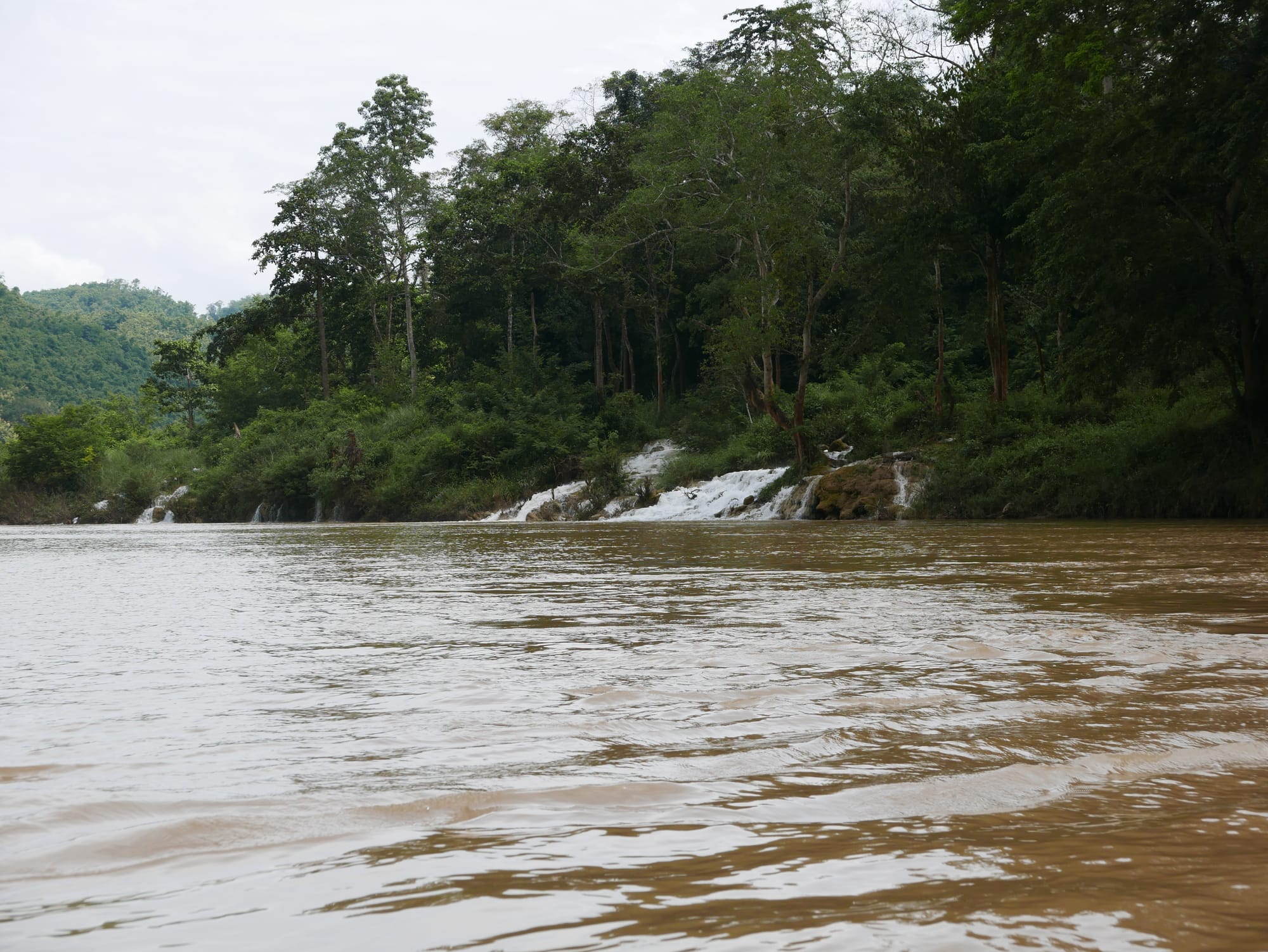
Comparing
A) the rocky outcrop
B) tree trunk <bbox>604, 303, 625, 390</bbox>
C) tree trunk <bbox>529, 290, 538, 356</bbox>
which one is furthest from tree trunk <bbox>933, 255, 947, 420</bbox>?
tree trunk <bbox>529, 290, 538, 356</bbox>

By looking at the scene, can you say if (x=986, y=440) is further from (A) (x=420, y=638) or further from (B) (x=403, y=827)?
(B) (x=403, y=827)

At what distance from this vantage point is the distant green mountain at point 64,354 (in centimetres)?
9269

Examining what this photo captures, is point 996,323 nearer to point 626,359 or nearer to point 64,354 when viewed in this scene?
point 626,359

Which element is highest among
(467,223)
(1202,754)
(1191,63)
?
(467,223)

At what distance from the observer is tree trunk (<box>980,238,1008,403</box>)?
25.8 m

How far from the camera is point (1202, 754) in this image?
2553 millimetres

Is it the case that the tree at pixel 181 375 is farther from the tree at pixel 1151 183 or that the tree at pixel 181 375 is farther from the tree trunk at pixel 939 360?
the tree at pixel 1151 183

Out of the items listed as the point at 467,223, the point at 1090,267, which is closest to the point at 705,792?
the point at 1090,267

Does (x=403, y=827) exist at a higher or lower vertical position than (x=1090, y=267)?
lower

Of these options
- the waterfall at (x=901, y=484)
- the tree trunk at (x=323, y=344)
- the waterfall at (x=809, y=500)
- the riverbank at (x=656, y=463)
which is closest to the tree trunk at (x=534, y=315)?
the riverbank at (x=656, y=463)

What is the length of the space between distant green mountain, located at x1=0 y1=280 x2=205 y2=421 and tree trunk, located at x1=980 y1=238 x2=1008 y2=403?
84385mm

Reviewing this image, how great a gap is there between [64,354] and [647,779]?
109 m

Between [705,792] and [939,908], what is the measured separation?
772 mm

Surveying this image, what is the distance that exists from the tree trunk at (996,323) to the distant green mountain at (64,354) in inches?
3322
